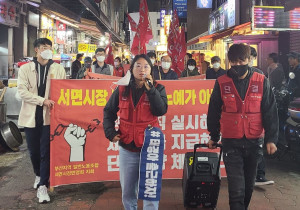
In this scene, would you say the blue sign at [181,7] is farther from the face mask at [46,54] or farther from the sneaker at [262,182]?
the face mask at [46,54]

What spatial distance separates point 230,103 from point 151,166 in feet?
3.37

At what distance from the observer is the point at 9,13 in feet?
46.5

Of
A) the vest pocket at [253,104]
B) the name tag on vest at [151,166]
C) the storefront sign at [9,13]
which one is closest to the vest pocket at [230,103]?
the vest pocket at [253,104]

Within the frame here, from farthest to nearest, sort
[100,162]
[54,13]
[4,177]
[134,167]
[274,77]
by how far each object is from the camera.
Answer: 1. [54,13]
2. [274,77]
3. [4,177]
4. [100,162]
5. [134,167]

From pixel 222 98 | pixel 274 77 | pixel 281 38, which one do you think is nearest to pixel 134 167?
pixel 222 98

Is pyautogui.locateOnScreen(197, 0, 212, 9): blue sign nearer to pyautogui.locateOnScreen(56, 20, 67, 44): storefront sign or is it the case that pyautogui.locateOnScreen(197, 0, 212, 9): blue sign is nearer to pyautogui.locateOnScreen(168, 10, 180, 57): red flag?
pyautogui.locateOnScreen(56, 20, 67, 44): storefront sign

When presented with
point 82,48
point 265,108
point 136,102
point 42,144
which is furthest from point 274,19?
point 82,48

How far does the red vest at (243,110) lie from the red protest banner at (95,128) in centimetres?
179

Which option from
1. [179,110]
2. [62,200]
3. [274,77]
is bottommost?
[62,200]

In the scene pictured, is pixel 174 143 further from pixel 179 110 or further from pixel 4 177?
pixel 4 177

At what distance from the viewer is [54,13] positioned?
1733cm

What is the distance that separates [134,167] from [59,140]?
78.4 inches

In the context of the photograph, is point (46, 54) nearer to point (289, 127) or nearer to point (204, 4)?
point (289, 127)

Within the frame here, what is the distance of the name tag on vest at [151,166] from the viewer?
3215 mm
